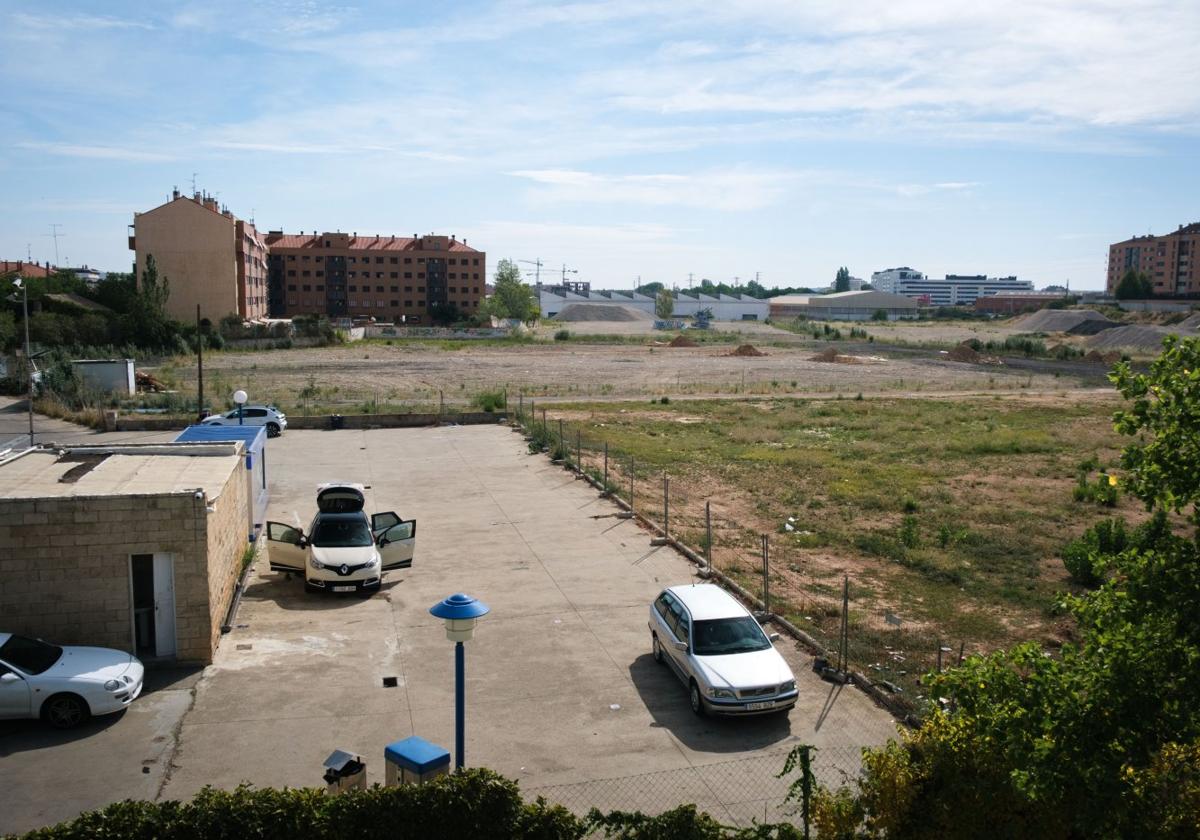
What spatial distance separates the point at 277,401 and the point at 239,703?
37.3 m

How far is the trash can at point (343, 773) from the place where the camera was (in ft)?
32.2

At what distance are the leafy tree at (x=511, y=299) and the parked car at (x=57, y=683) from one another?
450ft

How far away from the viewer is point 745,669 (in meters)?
13.4

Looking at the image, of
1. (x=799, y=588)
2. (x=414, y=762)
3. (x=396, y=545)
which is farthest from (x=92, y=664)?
(x=799, y=588)

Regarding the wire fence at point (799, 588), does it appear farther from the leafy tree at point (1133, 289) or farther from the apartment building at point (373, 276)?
the leafy tree at point (1133, 289)

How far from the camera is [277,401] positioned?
49125 mm

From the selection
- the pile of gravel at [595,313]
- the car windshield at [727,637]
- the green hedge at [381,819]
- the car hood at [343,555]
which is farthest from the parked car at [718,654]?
the pile of gravel at [595,313]

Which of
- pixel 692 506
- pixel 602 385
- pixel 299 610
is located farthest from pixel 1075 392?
pixel 299 610

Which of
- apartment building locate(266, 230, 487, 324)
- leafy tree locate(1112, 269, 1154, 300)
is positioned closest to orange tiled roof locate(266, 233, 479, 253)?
apartment building locate(266, 230, 487, 324)

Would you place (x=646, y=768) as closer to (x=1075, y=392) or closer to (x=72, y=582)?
(x=72, y=582)

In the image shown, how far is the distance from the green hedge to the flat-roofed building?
6562 millimetres

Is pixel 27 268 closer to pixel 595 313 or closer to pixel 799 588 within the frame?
pixel 595 313

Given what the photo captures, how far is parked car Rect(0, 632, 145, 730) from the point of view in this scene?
12.4 meters

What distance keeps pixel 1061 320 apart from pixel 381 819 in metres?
148
